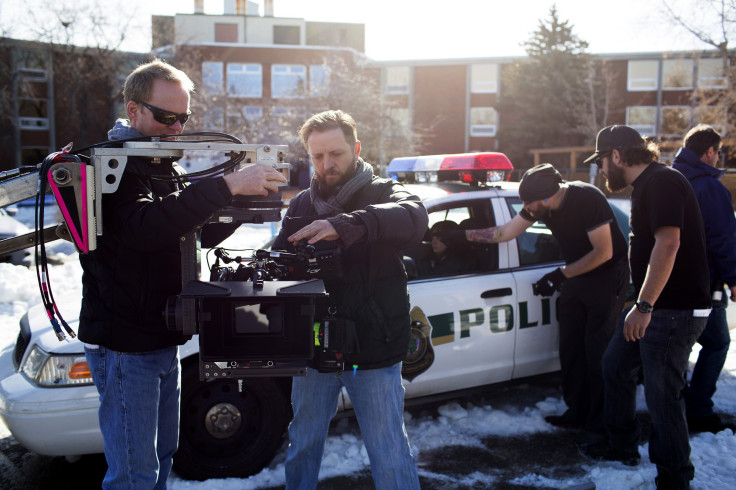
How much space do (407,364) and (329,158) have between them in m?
1.79

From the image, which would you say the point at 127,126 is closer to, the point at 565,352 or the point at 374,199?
the point at 374,199

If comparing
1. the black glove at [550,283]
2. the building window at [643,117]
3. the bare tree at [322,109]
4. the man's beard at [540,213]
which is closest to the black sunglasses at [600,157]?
the man's beard at [540,213]

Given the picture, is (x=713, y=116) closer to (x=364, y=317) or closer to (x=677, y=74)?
(x=677, y=74)

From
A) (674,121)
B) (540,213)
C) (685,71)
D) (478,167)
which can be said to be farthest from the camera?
(685,71)

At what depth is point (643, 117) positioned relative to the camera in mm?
40156

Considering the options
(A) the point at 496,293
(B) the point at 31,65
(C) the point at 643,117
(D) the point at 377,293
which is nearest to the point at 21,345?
(D) the point at 377,293

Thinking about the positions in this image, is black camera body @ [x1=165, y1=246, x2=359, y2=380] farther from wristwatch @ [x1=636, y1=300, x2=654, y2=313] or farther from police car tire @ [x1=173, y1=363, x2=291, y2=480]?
wristwatch @ [x1=636, y1=300, x2=654, y2=313]

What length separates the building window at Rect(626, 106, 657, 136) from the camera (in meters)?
40.0

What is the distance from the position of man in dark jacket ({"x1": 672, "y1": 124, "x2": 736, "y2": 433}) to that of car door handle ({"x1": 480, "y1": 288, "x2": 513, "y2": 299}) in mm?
1315


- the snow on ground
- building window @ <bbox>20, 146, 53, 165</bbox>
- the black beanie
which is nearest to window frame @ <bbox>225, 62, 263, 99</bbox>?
building window @ <bbox>20, 146, 53, 165</bbox>

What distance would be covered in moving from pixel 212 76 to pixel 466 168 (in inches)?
1429

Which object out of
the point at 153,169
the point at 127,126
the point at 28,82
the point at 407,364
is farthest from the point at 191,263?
the point at 28,82

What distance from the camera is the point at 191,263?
221cm

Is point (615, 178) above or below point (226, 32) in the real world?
below
